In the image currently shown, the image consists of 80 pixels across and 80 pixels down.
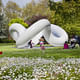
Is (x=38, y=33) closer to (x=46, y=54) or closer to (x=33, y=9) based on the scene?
(x=46, y=54)

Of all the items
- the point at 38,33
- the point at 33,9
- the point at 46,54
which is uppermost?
the point at 33,9

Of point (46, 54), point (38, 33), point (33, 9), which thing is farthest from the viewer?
point (33, 9)

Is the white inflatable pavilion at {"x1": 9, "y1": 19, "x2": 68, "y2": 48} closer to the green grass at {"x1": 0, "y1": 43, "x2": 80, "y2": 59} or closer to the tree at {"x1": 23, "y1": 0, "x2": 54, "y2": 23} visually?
the green grass at {"x1": 0, "y1": 43, "x2": 80, "y2": 59}

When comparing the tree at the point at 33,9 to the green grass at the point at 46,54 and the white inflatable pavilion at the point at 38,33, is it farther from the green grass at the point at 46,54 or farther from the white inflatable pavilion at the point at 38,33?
the green grass at the point at 46,54

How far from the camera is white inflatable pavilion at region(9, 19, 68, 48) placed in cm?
2597

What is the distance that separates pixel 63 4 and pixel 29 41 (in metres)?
10.7

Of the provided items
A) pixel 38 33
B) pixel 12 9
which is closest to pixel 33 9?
pixel 12 9

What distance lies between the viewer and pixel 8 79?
6.23 meters

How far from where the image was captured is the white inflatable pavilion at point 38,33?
26.0m

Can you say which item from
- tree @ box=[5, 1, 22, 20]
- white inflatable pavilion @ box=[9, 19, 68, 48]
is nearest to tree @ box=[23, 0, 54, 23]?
tree @ box=[5, 1, 22, 20]

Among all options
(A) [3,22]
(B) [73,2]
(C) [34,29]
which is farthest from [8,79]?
(A) [3,22]

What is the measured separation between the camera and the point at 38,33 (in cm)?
2877

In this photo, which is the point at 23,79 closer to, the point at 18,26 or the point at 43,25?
the point at 43,25

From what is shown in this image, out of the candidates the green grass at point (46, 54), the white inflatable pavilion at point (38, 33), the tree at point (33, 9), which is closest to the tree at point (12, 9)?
the tree at point (33, 9)
